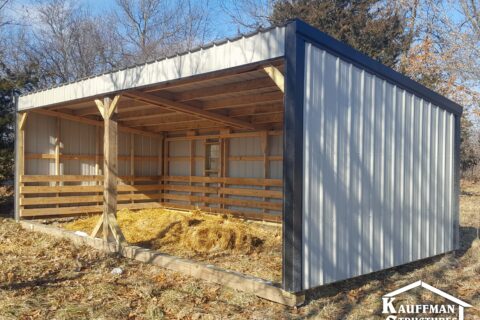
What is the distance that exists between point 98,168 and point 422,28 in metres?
14.5

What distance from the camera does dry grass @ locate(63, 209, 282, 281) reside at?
21.0 feet

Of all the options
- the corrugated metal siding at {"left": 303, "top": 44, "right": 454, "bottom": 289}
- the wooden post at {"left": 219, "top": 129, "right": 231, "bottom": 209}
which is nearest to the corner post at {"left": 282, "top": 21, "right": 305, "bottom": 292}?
the corrugated metal siding at {"left": 303, "top": 44, "right": 454, "bottom": 289}

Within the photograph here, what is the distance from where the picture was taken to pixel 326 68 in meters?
4.80

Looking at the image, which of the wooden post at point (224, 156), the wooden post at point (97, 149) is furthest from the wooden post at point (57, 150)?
the wooden post at point (224, 156)

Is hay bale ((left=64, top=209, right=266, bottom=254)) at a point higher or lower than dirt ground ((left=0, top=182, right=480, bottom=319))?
higher

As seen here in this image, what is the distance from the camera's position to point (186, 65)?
5566 mm

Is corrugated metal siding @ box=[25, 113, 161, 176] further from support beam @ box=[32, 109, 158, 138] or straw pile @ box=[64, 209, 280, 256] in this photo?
straw pile @ box=[64, 209, 280, 256]

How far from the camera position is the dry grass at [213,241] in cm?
640

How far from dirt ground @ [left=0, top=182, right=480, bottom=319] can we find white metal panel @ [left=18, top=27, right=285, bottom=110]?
2685 millimetres

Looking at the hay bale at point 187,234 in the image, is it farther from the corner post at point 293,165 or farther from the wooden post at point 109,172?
the corner post at point 293,165

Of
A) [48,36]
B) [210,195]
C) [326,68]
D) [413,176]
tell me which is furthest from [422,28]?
[48,36]

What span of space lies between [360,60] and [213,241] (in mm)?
3969

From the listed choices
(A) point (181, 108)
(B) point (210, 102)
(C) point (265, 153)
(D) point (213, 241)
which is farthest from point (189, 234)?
(C) point (265, 153)

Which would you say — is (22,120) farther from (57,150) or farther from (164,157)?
(164,157)
